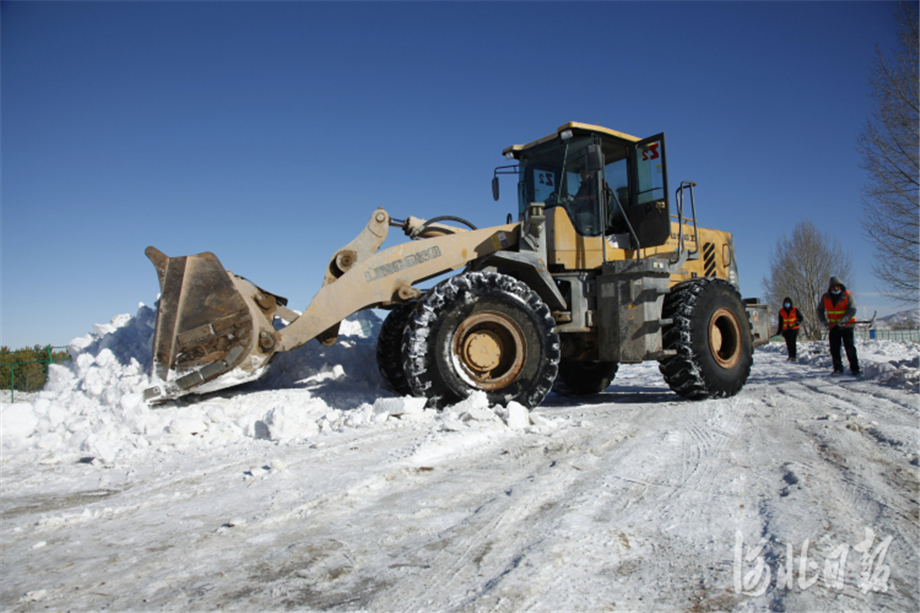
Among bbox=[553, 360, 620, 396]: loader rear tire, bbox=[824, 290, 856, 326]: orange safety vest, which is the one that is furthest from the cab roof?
Result: bbox=[824, 290, 856, 326]: orange safety vest

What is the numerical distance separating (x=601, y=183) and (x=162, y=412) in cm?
519

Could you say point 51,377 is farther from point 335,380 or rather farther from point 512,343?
point 512,343

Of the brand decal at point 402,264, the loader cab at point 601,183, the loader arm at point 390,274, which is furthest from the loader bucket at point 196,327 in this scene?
the loader cab at point 601,183

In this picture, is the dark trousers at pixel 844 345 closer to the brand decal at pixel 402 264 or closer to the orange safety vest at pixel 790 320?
the orange safety vest at pixel 790 320

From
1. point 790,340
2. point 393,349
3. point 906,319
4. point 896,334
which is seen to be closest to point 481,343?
point 393,349

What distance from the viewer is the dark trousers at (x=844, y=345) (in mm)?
9312

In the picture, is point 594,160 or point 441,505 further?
point 594,160

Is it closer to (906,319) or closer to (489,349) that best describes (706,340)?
(489,349)

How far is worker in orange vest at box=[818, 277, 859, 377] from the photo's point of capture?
9.32 m

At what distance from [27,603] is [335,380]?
4501 millimetres

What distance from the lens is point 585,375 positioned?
8.38 m

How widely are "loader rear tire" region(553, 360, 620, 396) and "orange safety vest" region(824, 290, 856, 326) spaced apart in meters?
4.03

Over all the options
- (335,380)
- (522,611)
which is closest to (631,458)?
(522,611)

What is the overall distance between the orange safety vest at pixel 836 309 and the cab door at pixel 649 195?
14.6ft
